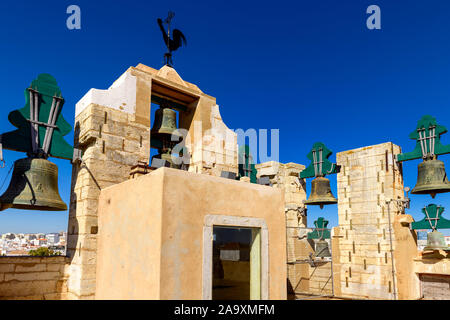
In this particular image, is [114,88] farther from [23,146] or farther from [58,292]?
[58,292]

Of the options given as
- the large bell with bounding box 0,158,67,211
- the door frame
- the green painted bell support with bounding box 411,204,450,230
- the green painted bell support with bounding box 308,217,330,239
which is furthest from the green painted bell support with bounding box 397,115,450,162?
the large bell with bounding box 0,158,67,211

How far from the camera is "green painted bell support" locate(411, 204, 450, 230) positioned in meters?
8.80

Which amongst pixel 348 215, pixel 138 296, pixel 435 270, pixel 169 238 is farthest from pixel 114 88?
pixel 435 270

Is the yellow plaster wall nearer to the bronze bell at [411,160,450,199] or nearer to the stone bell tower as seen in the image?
the stone bell tower

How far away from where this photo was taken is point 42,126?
19.4ft

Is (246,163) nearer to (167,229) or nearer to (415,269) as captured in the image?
(167,229)

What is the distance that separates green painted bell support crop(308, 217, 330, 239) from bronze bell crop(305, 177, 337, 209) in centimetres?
152

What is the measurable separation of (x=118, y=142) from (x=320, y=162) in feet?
23.0

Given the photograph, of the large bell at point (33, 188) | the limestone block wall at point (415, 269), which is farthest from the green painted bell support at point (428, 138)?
the large bell at point (33, 188)

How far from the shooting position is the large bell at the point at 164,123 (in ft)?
24.8

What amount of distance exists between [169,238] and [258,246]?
181cm

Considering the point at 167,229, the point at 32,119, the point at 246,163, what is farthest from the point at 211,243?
the point at 246,163

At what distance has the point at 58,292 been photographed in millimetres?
5656

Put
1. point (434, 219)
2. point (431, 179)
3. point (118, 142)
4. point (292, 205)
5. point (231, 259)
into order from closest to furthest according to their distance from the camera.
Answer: point (118, 142)
point (431, 179)
point (434, 219)
point (231, 259)
point (292, 205)
